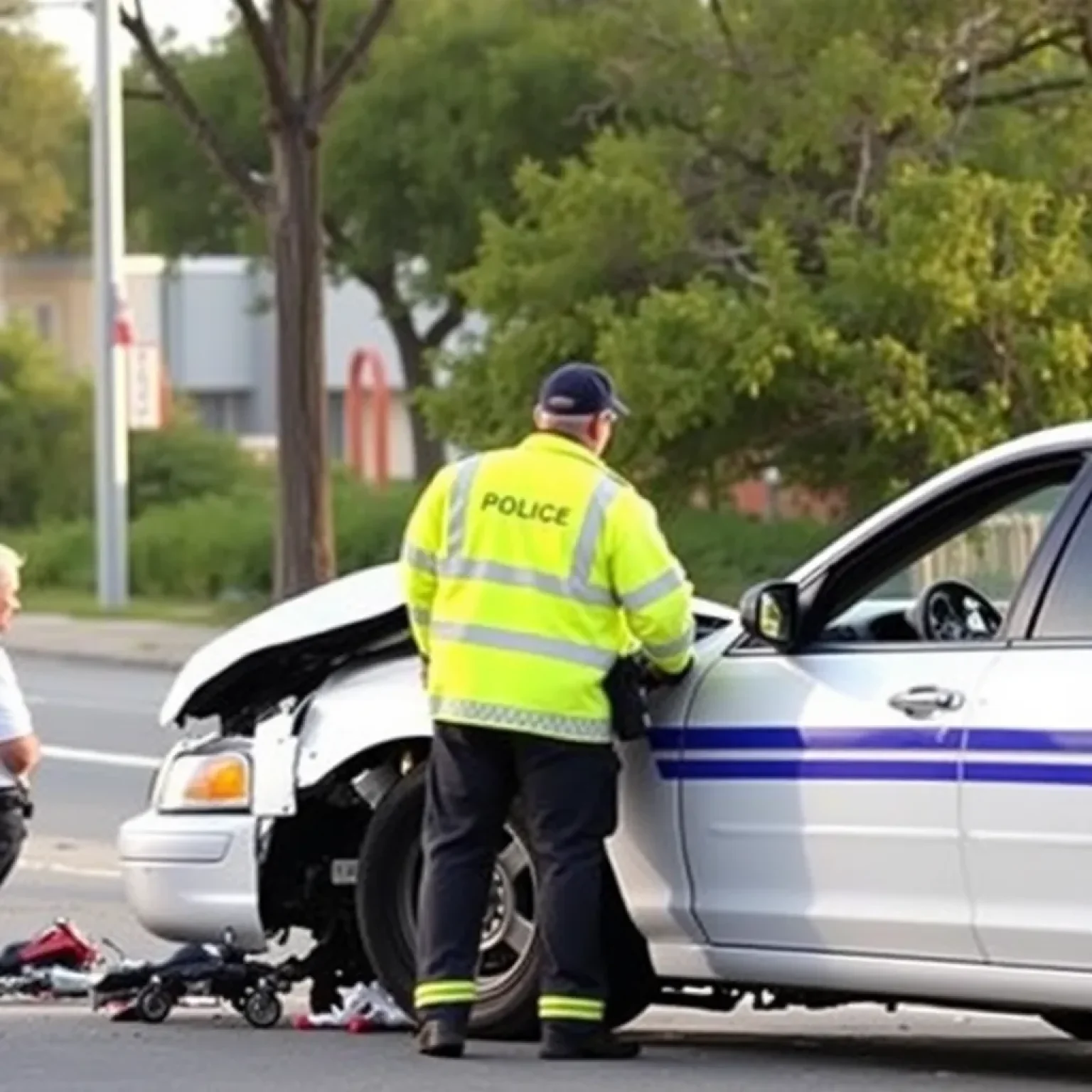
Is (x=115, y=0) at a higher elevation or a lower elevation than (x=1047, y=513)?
higher

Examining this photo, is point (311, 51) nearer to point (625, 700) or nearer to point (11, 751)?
point (11, 751)

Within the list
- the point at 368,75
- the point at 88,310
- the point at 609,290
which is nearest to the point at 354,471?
the point at 368,75

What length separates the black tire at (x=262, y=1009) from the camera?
→ 9.95 metres

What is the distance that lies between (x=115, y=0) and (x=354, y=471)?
14097 millimetres

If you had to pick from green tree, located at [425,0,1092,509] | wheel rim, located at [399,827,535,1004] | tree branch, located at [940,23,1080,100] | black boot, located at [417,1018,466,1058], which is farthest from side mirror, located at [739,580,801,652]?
tree branch, located at [940,23,1080,100]

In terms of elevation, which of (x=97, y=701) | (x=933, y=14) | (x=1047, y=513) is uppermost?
(x=933, y=14)

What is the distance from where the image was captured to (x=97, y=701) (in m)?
26.6

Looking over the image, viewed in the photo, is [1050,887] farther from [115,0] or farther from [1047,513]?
[115,0]

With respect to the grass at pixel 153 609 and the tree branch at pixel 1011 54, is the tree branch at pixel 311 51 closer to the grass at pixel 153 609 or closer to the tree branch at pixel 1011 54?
the tree branch at pixel 1011 54

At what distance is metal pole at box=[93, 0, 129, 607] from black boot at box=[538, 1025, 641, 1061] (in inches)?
1106

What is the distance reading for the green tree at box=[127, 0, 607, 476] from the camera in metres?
43.8

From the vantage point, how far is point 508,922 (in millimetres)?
9430

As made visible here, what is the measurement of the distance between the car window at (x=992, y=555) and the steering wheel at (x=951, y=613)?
0.12 feet

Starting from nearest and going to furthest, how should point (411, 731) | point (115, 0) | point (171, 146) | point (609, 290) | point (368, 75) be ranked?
point (411, 731) → point (609, 290) → point (115, 0) → point (368, 75) → point (171, 146)
